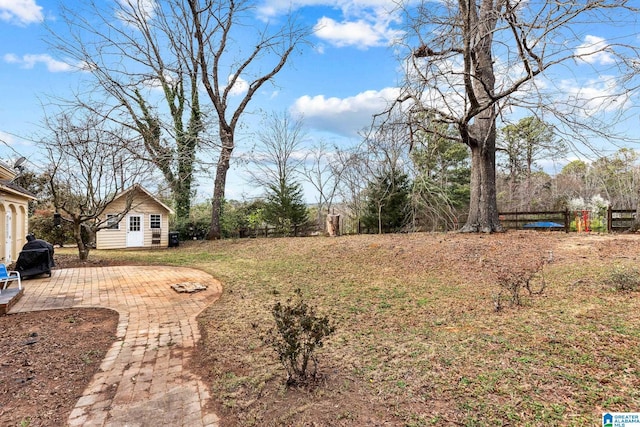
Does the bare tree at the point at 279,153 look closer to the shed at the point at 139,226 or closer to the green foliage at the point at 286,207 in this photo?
the green foliage at the point at 286,207

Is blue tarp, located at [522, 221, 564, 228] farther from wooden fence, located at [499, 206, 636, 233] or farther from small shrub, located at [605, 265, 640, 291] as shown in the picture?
small shrub, located at [605, 265, 640, 291]

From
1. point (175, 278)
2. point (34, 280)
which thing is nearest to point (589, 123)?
point (175, 278)

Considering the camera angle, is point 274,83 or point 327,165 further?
point 327,165

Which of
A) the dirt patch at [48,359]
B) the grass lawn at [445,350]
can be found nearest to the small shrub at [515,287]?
the grass lawn at [445,350]

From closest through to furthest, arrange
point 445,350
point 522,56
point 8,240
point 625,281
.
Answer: point 445,350 < point 625,281 < point 522,56 < point 8,240

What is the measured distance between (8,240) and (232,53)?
10.3 m

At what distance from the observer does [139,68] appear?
27.5 ft

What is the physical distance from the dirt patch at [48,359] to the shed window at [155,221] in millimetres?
12736

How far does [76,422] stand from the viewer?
2.34 metres

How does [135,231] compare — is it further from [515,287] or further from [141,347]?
[515,287]

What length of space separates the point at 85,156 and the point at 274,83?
9403 mm

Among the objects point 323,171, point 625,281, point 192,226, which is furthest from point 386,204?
point 625,281

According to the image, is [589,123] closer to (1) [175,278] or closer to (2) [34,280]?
(1) [175,278]

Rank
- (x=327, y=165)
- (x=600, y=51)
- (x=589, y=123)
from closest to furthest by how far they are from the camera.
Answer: (x=600, y=51) < (x=589, y=123) < (x=327, y=165)
